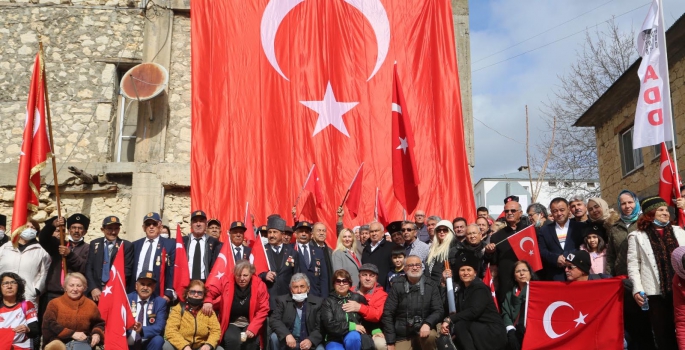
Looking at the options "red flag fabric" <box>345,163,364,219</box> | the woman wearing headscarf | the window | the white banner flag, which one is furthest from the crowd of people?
the window

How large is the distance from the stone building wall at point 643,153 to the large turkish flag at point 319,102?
445 cm

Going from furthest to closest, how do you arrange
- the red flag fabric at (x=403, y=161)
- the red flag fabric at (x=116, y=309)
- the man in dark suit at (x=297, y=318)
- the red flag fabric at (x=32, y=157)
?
1. the red flag fabric at (x=403, y=161)
2. the red flag fabric at (x=32, y=157)
3. the man in dark suit at (x=297, y=318)
4. the red flag fabric at (x=116, y=309)

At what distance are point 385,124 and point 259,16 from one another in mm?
2621

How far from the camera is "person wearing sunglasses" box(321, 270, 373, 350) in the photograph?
20.8 feet

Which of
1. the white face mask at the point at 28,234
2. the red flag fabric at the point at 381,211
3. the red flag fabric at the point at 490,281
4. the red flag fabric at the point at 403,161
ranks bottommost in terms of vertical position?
the red flag fabric at the point at 490,281

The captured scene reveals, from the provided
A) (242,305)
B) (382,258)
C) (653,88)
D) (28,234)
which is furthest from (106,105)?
(653,88)

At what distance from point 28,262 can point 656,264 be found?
6.17 metres

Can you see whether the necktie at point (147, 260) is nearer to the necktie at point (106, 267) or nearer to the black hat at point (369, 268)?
the necktie at point (106, 267)

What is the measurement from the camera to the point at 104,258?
Result: 279 inches

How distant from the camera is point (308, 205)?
945 cm

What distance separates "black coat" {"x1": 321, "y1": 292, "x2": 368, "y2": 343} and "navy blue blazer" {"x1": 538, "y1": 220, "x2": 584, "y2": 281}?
187 cm

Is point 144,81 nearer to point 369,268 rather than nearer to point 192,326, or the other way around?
point 192,326

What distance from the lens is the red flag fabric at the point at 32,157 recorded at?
6911mm

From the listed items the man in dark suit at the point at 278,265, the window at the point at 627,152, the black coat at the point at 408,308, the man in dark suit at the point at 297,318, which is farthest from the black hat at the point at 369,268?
the window at the point at 627,152
